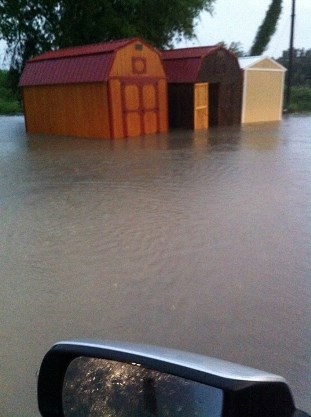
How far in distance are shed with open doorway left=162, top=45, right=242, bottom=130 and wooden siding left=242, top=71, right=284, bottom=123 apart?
0.83m

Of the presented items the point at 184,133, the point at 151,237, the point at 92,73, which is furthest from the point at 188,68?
the point at 151,237

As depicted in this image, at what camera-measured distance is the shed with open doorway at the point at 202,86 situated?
54.3 feet

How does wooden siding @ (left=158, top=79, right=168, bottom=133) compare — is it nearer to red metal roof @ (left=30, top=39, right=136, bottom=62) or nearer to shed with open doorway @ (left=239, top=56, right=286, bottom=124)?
red metal roof @ (left=30, top=39, right=136, bottom=62)

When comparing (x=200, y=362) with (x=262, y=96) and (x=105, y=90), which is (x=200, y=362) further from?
(x=262, y=96)

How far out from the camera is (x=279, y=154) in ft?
33.4

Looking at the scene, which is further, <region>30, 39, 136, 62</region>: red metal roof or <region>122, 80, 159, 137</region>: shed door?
<region>122, 80, 159, 137</region>: shed door

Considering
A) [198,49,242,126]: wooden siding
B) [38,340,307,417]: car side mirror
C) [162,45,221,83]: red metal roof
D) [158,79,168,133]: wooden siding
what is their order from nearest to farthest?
[38,340,307,417]: car side mirror, [158,79,168,133]: wooden siding, [162,45,221,83]: red metal roof, [198,49,242,126]: wooden siding

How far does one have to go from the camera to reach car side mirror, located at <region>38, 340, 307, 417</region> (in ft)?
2.78

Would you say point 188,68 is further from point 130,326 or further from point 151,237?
point 130,326

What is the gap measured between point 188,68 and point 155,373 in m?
16.7

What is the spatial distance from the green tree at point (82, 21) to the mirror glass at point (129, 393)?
21.6 meters

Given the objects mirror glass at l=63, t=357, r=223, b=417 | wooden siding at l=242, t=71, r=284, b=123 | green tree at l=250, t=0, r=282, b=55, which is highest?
green tree at l=250, t=0, r=282, b=55

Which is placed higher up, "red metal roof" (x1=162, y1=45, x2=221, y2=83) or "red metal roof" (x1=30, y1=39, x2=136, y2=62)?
"red metal roof" (x1=30, y1=39, x2=136, y2=62)

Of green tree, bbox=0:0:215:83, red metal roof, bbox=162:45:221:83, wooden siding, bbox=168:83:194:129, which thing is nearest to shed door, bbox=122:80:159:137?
red metal roof, bbox=162:45:221:83
